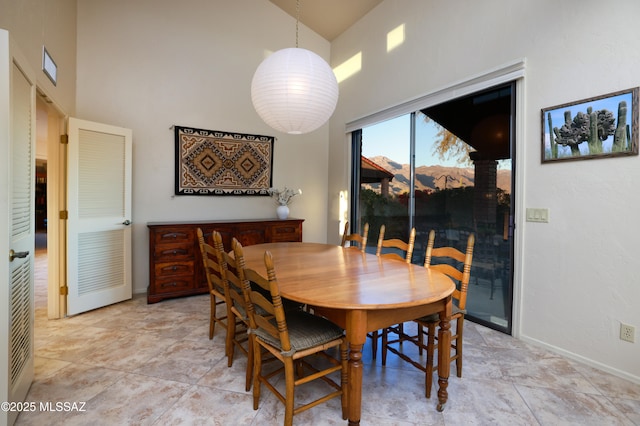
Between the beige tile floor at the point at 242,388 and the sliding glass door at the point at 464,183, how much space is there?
54 centimetres

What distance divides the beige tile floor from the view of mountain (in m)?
1.45

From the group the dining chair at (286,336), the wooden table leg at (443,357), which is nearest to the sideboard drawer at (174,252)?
the dining chair at (286,336)

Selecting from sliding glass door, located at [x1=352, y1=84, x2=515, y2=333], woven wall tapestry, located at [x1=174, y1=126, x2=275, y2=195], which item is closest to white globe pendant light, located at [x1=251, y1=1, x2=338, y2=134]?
sliding glass door, located at [x1=352, y1=84, x2=515, y2=333]

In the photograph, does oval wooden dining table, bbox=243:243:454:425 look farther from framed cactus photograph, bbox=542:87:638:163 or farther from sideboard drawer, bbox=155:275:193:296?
sideboard drawer, bbox=155:275:193:296

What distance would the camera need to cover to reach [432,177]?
3.58m

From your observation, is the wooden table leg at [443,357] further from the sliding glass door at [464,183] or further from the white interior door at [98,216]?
the white interior door at [98,216]

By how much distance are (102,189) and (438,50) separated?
390 centimetres

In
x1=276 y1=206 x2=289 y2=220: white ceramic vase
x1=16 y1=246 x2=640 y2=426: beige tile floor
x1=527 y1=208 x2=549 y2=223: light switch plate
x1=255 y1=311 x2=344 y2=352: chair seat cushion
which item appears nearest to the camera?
x1=255 y1=311 x2=344 y2=352: chair seat cushion

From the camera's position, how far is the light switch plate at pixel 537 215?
8.47 ft

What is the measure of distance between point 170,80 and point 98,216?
1.95 meters

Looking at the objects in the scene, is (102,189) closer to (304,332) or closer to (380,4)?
(304,332)

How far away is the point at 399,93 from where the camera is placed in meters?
3.93

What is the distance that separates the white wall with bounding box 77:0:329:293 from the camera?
147 inches

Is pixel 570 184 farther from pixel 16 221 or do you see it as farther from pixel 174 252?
pixel 174 252
